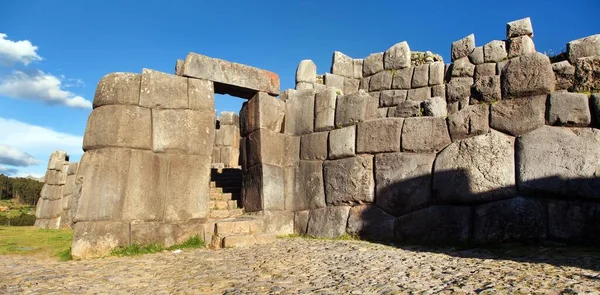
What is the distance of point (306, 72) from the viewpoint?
12445 mm

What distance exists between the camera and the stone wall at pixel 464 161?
212 inches

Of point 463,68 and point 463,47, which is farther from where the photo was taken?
point 463,47

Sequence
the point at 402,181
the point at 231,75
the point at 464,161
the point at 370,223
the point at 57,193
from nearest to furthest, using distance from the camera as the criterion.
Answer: the point at 464,161
the point at 402,181
the point at 370,223
the point at 231,75
the point at 57,193

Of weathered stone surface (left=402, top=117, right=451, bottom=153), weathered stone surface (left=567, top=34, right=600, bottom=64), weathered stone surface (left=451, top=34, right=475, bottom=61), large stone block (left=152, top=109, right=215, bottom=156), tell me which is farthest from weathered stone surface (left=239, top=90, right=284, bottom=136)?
weathered stone surface (left=567, top=34, right=600, bottom=64)

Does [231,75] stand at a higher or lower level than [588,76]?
higher

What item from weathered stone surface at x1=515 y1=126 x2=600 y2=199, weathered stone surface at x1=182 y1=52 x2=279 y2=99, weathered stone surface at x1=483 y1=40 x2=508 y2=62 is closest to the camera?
weathered stone surface at x1=515 y1=126 x2=600 y2=199

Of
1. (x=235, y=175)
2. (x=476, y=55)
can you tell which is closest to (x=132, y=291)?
(x=235, y=175)

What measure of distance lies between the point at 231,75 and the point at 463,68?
238 inches

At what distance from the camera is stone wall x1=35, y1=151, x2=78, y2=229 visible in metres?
14.2

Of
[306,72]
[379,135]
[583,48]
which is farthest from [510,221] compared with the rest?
[306,72]

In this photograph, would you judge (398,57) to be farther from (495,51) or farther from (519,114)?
(519,114)

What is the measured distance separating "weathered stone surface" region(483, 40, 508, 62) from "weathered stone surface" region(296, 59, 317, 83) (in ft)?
15.3

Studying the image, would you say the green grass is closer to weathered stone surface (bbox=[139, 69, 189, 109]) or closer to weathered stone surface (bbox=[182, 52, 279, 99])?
weathered stone surface (bbox=[139, 69, 189, 109])

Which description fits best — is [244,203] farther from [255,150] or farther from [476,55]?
[476,55]
